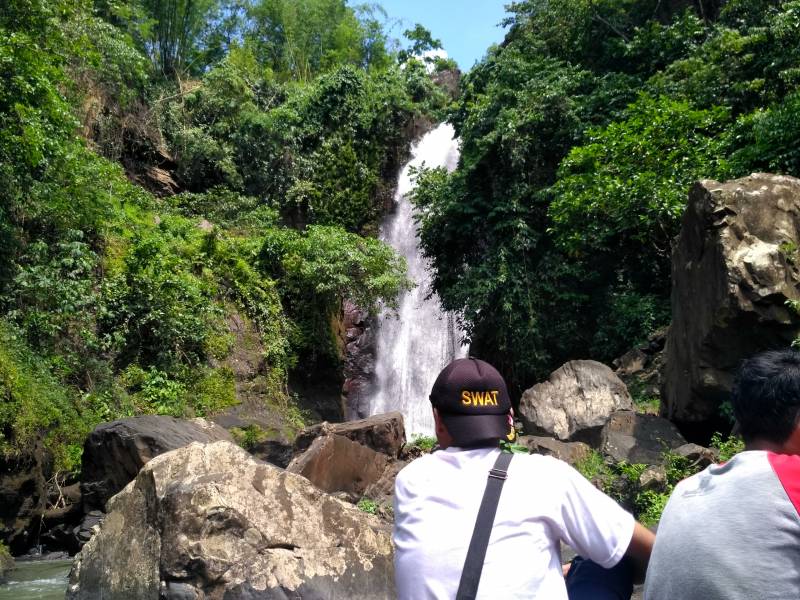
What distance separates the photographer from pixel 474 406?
207 cm

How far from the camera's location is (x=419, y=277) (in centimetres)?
2244

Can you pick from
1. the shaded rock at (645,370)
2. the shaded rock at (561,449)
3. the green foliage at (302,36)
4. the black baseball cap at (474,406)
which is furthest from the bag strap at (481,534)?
the green foliage at (302,36)

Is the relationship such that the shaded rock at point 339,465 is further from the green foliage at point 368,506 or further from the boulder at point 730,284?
the boulder at point 730,284

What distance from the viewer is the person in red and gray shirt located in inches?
72.3

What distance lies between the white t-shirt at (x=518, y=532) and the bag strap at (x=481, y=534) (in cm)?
1

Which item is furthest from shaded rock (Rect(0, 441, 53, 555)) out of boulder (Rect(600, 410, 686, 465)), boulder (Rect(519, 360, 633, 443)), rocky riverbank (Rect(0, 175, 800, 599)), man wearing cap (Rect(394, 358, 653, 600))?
man wearing cap (Rect(394, 358, 653, 600))

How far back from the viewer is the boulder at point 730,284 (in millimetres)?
8977

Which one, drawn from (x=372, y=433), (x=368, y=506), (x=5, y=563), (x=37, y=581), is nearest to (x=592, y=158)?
(x=372, y=433)

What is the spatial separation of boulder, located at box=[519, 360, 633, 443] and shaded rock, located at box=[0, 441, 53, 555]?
718cm

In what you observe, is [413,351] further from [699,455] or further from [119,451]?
[699,455]

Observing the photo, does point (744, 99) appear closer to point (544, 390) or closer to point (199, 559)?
point (544, 390)

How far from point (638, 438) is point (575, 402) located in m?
2.01

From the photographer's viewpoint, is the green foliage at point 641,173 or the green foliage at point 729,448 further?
the green foliage at point 641,173

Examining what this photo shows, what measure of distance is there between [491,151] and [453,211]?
5.53 ft
